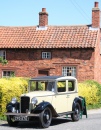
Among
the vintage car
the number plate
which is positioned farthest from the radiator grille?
the number plate

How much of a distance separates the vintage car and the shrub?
6661 mm

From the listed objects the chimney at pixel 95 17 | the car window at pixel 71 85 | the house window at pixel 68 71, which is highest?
the chimney at pixel 95 17

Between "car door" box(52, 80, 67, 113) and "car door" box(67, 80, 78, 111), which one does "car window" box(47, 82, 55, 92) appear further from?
"car door" box(67, 80, 78, 111)

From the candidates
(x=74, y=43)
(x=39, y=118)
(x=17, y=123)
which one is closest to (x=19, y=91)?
(x=17, y=123)

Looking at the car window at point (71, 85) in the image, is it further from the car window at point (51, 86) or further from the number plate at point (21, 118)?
the number plate at point (21, 118)

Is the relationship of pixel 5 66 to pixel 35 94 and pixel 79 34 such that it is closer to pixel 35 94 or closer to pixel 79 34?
pixel 79 34

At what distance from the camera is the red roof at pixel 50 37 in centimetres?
3347

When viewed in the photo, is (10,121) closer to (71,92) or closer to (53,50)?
(71,92)

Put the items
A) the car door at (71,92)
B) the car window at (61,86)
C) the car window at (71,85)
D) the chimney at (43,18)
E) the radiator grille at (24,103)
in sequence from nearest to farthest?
the radiator grille at (24,103)
the car window at (61,86)
the car door at (71,92)
the car window at (71,85)
the chimney at (43,18)

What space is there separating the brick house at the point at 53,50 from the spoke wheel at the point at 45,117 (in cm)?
1893

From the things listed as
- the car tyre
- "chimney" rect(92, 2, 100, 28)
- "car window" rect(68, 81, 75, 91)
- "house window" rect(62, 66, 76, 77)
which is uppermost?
"chimney" rect(92, 2, 100, 28)

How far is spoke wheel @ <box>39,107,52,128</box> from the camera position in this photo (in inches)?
531

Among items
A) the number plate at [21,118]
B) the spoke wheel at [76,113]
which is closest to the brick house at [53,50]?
the spoke wheel at [76,113]

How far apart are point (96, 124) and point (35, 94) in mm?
2675
